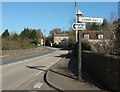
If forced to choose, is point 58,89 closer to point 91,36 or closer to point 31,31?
point 91,36

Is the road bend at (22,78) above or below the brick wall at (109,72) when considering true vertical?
below

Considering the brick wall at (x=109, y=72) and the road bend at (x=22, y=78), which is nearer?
the brick wall at (x=109, y=72)

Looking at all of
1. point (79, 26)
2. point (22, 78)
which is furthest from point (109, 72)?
point (22, 78)

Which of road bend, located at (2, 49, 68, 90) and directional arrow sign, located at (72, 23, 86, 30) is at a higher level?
directional arrow sign, located at (72, 23, 86, 30)

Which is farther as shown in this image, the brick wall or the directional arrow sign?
the directional arrow sign

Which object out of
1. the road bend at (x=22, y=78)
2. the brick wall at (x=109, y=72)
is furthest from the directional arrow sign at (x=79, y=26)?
the road bend at (x=22, y=78)

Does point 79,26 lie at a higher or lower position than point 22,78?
higher

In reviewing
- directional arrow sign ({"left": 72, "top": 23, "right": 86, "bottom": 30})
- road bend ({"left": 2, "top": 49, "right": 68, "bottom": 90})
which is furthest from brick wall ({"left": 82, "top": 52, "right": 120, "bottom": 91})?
road bend ({"left": 2, "top": 49, "right": 68, "bottom": 90})

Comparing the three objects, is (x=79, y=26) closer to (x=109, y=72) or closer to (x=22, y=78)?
(x=109, y=72)

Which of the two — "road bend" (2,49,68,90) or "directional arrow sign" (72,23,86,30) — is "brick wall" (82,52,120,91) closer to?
"directional arrow sign" (72,23,86,30)

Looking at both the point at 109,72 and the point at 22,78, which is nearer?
the point at 109,72

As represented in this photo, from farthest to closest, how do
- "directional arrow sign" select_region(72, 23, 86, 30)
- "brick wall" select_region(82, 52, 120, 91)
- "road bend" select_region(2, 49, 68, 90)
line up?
"directional arrow sign" select_region(72, 23, 86, 30) → "road bend" select_region(2, 49, 68, 90) → "brick wall" select_region(82, 52, 120, 91)

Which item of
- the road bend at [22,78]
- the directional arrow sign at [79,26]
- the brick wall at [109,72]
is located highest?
the directional arrow sign at [79,26]

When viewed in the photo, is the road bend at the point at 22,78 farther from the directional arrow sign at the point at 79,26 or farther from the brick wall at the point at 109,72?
the directional arrow sign at the point at 79,26
